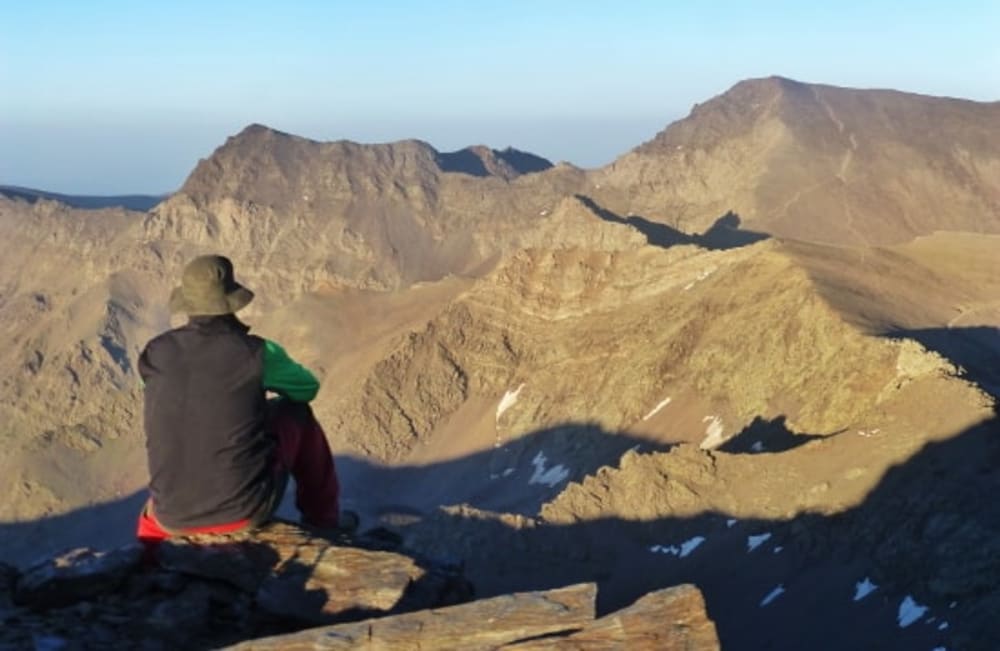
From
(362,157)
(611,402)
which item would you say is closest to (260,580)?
(611,402)

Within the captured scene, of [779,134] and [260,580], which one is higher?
[779,134]

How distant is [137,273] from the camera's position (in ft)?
343

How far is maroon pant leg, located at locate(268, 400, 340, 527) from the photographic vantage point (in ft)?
25.0

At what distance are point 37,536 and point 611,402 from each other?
116ft

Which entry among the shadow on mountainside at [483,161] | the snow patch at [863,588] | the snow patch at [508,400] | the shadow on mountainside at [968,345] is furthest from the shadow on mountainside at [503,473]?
the shadow on mountainside at [483,161]

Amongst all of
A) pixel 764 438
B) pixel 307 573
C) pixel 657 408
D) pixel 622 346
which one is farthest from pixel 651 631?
pixel 622 346

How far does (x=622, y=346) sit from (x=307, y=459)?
41.8m

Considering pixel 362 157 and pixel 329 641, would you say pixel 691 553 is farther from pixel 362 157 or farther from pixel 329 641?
pixel 362 157

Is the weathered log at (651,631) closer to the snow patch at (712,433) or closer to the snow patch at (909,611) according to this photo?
the snow patch at (909,611)

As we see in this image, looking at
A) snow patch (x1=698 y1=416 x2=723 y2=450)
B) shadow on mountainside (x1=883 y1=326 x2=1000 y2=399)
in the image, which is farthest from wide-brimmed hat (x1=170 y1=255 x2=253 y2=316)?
snow patch (x1=698 y1=416 x2=723 y2=450)

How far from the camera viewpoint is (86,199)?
160250 millimetres

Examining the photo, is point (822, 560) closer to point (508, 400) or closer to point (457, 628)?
point (457, 628)

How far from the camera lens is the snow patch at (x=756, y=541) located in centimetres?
2291

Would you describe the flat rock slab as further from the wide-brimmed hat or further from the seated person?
the wide-brimmed hat
